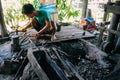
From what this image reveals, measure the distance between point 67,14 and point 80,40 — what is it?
9.91ft

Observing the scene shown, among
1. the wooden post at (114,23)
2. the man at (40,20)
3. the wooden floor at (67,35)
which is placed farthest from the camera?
the wooden floor at (67,35)

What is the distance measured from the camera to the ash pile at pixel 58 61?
3479 millimetres

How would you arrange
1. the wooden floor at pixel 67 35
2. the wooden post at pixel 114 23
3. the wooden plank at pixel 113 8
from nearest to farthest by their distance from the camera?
the wooden plank at pixel 113 8
the wooden post at pixel 114 23
the wooden floor at pixel 67 35

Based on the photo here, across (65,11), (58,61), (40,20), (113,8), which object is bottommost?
(58,61)

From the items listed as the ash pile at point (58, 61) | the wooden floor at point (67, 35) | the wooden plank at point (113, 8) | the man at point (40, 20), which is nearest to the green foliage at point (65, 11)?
the wooden floor at point (67, 35)

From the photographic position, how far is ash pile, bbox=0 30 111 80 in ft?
11.4

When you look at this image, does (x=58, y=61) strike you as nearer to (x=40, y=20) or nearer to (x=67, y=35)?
(x=40, y=20)

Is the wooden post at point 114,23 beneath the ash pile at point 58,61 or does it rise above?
above

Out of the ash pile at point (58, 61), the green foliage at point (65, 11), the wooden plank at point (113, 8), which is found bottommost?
the ash pile at point (58, 61)

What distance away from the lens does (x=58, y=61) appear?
154 inches

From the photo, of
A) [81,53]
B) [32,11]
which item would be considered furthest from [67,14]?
[32,11]

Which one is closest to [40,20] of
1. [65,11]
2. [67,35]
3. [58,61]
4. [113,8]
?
[67,35]

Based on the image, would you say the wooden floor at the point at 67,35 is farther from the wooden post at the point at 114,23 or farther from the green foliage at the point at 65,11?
the green foliage at the point at 65,11

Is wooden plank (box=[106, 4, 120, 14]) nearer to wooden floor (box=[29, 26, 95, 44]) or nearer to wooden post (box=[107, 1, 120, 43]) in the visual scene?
wooden post (box=[107, 1, 120, 43])
